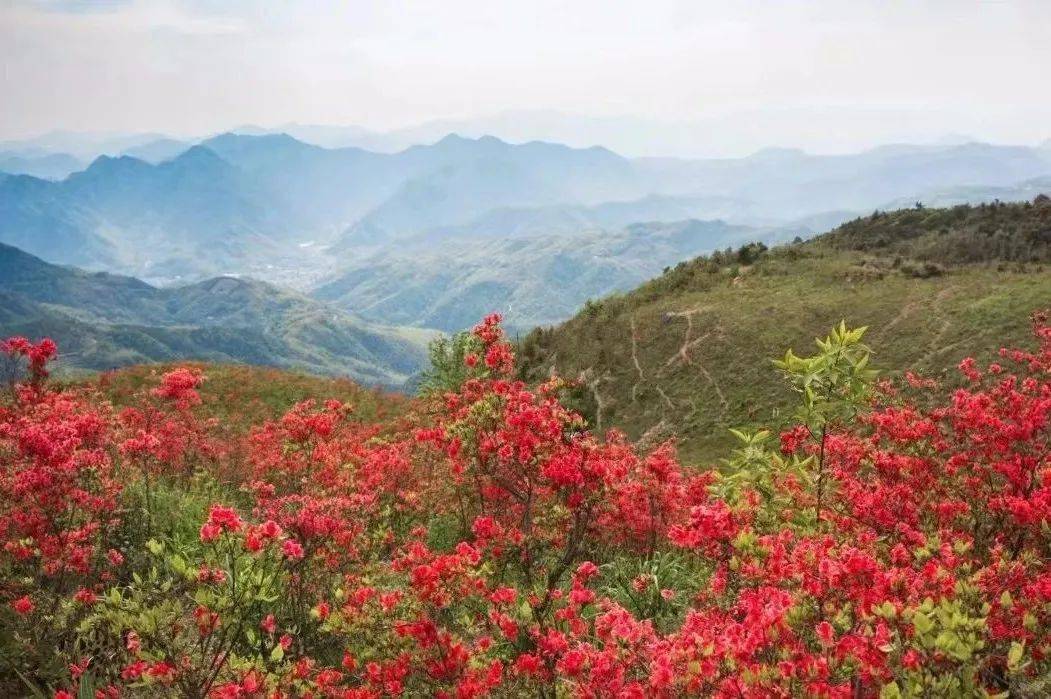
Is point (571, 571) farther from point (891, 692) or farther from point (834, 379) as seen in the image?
point (891, 692)

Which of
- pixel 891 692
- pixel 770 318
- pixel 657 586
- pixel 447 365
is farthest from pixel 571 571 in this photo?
pixel 447 365

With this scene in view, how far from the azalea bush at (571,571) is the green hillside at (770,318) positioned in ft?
47.7

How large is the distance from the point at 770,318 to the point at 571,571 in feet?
74.7

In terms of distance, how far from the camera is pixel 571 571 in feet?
38.2

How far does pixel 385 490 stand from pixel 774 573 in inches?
399

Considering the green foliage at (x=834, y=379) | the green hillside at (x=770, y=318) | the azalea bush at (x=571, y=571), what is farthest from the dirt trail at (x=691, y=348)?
the green foliage at (x=834, y=379)

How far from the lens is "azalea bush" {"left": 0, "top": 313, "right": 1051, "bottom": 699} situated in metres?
4.34

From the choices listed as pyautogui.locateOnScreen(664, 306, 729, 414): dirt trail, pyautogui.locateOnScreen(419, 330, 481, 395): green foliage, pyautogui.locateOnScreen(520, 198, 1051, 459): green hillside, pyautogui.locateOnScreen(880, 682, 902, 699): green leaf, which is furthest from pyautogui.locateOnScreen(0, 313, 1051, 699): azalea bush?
pyautogui.locateOnScreen(419, 330, 481, 395): green foliage

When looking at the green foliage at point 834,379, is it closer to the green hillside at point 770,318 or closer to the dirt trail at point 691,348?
the green hillside at point 770,318

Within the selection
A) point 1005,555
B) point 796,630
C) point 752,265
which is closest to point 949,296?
point 752,265

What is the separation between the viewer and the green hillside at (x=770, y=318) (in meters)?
25.8

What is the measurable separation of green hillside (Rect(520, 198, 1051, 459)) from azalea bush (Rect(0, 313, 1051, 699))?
14.5m

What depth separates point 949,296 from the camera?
28.3 m

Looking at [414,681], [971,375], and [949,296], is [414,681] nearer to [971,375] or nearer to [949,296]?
[971,375]
